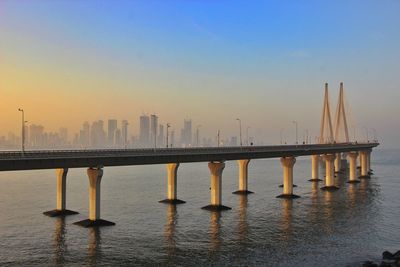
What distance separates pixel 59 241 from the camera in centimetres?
5322

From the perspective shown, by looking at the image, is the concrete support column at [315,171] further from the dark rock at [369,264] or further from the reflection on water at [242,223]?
the dark rock at [369,264]

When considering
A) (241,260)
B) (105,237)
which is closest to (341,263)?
(241,260)

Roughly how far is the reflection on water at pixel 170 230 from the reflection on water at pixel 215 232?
459cm

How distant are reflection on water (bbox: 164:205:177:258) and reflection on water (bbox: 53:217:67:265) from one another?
37.8 feet

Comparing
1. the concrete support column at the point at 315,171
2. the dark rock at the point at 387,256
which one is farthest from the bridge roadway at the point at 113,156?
the concrete support column at the point at 315,171

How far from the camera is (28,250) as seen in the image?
4925cm

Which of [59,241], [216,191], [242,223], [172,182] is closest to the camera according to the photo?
[59,241]

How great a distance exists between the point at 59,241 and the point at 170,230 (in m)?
14.6

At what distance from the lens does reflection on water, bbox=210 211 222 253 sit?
50631 millimetres

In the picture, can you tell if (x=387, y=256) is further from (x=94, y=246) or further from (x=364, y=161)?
(x=364, y=161)

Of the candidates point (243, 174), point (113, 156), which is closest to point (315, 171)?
point (243, 174)

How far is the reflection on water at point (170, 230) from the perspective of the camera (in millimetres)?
49500

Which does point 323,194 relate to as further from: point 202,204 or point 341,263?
point 341,263

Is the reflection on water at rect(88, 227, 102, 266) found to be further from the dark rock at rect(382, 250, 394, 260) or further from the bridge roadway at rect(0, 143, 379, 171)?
the dark rock at rect(382, 250, 394, 260)
